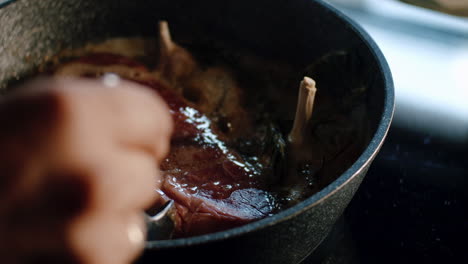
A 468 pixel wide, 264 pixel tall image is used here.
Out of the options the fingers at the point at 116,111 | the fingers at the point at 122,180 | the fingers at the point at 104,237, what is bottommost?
the fingers at the point at 104,237

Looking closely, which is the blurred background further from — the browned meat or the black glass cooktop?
the browned meat

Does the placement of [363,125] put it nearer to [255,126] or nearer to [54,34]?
[255,126]

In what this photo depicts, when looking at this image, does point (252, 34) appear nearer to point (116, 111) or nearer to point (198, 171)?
point (198, 171)

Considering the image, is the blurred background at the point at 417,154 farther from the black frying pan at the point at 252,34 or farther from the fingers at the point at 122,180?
the fingers at the point at 122,180

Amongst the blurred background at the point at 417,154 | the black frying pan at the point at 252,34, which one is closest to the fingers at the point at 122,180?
the black frying pan at the point at 252,34

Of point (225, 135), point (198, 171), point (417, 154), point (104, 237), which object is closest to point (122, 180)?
point (104, 237)

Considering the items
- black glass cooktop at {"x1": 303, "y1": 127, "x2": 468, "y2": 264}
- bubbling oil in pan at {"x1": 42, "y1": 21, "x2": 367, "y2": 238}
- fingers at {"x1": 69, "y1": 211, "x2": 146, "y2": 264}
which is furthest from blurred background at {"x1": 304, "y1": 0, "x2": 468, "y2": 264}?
fingers at {"x1": 69, "y1": 211, "x2": 146, "y2": 264}

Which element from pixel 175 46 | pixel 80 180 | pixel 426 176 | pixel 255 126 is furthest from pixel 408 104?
pixel 80 180
